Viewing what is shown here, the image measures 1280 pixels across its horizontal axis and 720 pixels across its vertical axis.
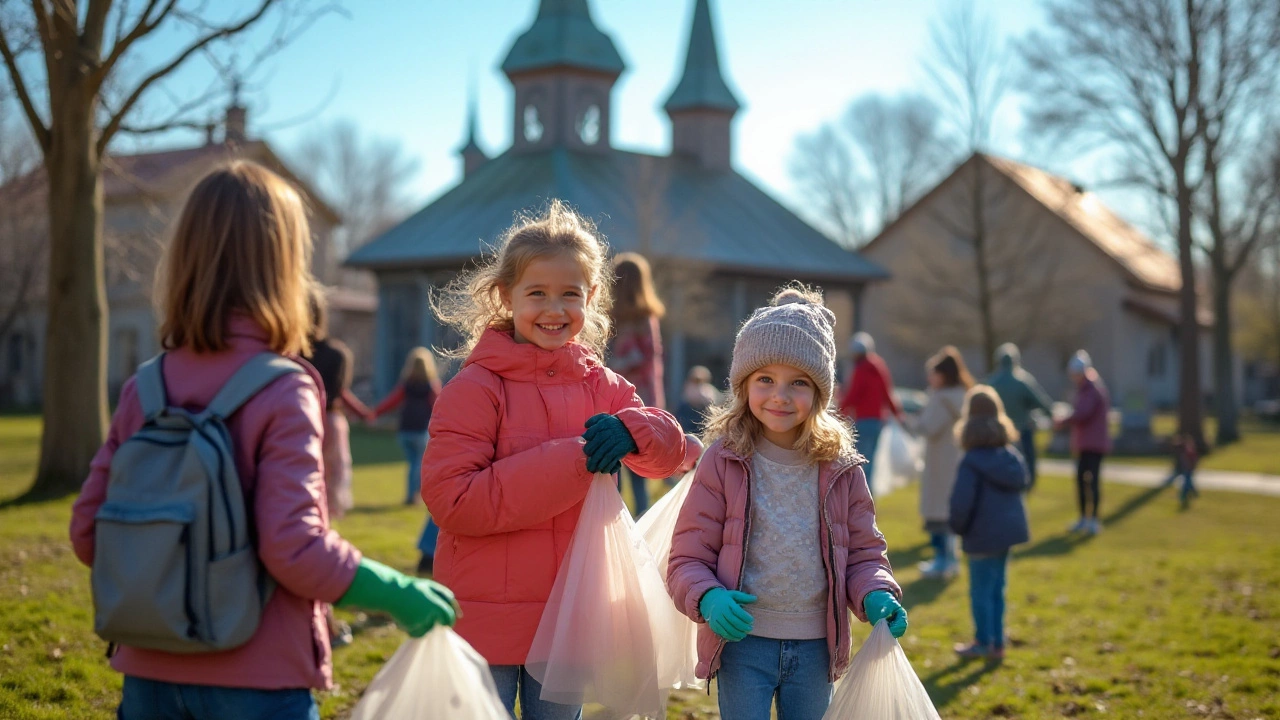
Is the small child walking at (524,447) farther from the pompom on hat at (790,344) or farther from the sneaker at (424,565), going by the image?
the sneaker at (424,565)

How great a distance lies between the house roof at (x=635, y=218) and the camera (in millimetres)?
28594

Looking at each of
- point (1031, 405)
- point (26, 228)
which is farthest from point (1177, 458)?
point (26, 228)

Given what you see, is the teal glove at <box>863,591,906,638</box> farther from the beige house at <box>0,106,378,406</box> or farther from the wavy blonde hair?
the beige house at <box>0,106,378,406</box>

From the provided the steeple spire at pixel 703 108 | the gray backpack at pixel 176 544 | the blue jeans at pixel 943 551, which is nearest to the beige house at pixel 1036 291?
the steeple spire at pixel 703 108

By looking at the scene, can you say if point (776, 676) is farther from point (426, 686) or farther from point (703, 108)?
point (703, 108)

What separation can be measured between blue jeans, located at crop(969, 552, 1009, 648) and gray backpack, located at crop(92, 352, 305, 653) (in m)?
5.32

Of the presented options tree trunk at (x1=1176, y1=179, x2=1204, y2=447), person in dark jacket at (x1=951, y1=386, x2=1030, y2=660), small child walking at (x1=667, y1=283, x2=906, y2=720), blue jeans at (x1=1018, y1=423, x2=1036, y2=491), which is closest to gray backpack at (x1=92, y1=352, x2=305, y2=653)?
small child walking at (x1=667, y1=283, x2=906, y2=720)

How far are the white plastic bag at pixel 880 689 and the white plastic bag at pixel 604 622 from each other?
57 cm

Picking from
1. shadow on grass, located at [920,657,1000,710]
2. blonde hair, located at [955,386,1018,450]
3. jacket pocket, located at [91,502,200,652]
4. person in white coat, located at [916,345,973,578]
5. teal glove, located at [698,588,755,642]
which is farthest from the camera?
person in white coat, located at [916,345,973,578]

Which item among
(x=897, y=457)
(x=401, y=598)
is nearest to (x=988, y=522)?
(x=401, y=598)

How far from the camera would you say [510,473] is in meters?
3.24

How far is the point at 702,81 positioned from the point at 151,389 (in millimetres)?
34593

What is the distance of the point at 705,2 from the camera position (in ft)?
121

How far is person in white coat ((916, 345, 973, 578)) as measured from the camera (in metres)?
10.2
